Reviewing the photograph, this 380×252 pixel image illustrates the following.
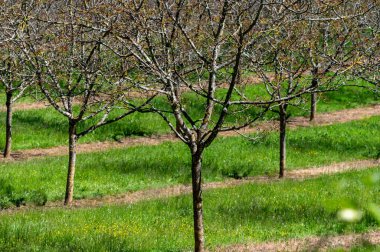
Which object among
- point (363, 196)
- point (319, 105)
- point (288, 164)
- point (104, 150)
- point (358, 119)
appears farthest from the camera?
point (319, 105)

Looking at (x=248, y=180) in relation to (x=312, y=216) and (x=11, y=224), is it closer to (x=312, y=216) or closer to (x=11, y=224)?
(x=312, y=216)

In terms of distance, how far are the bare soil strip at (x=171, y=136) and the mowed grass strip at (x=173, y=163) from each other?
3.78 ft

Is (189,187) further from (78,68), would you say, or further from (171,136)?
(171,136)

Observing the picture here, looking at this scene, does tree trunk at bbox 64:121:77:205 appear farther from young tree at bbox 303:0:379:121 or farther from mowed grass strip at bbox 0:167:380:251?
young tree at bbox 303:0:379:121

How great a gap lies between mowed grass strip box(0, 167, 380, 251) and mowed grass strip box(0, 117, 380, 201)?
99.6 inches

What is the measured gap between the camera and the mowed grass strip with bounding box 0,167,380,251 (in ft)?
32.9

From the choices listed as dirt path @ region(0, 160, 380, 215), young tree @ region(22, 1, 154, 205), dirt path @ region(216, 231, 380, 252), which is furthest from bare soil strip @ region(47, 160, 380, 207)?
dirt path @ region(216, 231, 380, 252)

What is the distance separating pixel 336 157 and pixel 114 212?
32.9 feet

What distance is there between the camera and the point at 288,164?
18891 millimetres

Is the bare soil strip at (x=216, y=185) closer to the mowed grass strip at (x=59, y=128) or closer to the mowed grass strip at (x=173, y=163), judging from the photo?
the mowed grass strip at (x=173, y=163)

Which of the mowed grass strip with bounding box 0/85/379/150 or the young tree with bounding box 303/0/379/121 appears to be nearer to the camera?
the young tree with bounding box 303/0/379/121

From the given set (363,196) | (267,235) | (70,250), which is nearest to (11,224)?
(70,250)

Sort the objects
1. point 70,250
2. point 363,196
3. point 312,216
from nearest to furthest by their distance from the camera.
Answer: point 70,250 → point 312,216 → point 363,196

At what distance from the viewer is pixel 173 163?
726 inches
